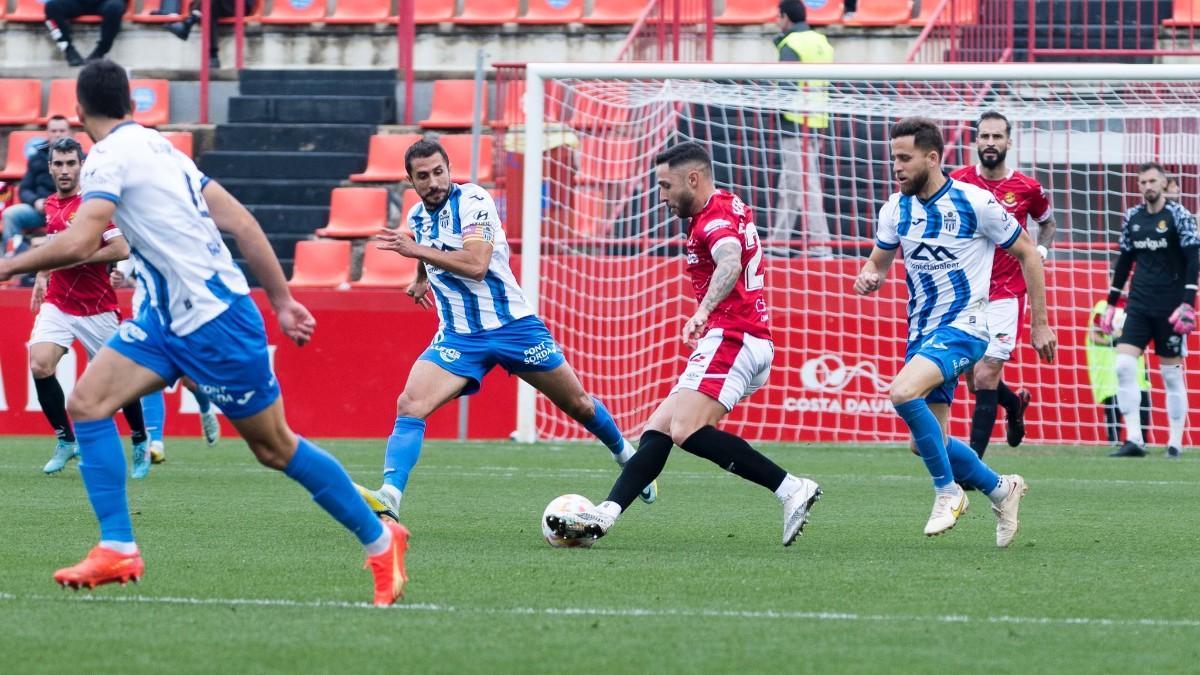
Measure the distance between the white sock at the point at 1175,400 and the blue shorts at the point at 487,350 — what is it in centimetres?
682

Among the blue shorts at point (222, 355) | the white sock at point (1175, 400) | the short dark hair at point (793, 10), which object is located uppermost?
the short dark hair at point (793, 10)

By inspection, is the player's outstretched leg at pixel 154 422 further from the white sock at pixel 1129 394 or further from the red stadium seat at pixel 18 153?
the red stadium seat at pixel 18 153

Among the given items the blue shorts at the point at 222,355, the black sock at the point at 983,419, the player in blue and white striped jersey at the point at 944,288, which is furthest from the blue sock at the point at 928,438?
the blue shorts at the point at 222,355

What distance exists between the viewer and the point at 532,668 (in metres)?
4.79

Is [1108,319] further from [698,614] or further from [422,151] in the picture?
[698,614]

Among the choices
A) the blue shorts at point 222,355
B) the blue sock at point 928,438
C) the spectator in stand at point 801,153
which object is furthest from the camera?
the spectator in stand at point 801,153

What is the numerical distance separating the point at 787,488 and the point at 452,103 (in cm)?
1216

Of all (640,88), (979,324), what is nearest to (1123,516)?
(979,324)

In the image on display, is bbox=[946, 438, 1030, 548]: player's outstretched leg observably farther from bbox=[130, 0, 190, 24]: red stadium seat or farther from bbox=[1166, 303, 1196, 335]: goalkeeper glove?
bbox=[130, 0, 190, 24]: red stadium seat

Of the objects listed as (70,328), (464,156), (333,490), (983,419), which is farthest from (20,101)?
(333,490)

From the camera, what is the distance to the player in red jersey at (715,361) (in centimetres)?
764

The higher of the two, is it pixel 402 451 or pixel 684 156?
pixel 684 156

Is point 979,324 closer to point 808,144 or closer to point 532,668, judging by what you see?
point 532,668

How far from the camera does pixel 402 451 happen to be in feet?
27.3
